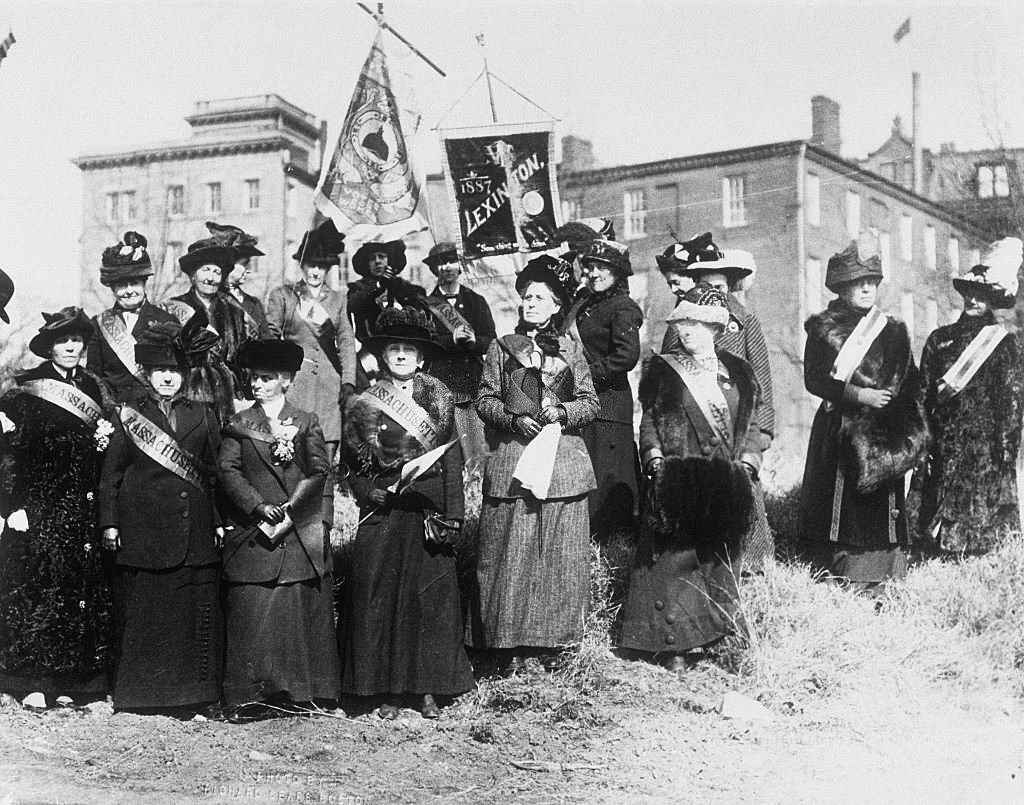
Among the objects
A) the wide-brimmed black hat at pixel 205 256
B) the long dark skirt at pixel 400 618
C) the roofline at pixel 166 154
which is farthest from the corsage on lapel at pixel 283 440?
the roofline at pixel 166 154

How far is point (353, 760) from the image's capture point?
5906 millimetres

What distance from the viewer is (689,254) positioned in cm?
798

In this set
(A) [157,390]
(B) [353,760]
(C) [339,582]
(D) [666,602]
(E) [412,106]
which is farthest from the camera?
(E) [412,106]

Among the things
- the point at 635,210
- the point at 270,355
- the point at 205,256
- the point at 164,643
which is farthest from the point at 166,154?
the point at 164,643

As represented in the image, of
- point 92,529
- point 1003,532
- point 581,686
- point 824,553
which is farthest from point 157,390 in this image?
point 1003,532

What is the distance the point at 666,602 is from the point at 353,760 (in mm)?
2045

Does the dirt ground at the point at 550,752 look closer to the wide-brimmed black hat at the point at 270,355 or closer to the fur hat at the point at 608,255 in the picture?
the wide-brimmed black hat at the point at 270,355

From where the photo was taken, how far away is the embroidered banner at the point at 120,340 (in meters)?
7.12

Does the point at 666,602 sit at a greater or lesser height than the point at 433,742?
greater

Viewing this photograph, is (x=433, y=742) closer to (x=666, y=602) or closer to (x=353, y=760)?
(x=353, y=760)

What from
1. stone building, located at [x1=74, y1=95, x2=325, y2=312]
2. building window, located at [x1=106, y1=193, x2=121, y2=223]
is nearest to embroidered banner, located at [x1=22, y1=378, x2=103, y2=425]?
stone building, located at [x1=74, y1=95, x2=325, y2=312]

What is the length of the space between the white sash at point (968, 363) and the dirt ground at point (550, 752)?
199 centimetres

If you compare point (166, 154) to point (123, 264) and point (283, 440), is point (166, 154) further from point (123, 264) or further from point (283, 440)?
point (283, 440)

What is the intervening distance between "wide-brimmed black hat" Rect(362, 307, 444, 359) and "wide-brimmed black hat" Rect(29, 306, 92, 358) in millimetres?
1602
